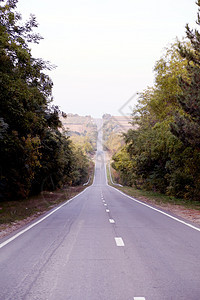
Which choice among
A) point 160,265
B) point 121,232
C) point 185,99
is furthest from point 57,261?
point 185,99

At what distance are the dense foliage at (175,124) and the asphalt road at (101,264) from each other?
37.6ft

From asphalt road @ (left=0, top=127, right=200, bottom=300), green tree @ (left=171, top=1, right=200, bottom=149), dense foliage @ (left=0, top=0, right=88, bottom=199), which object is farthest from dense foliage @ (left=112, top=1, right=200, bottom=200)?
asphalt road @ (left=0, top=127, right=200, bottom=300)

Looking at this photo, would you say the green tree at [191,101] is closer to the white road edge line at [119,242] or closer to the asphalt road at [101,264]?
the asphalt road at [101,264]

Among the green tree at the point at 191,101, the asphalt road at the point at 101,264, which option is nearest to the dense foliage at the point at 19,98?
the asphalt road at the point at 101,264

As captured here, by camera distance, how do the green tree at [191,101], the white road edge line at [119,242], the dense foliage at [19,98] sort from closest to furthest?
the white road edge line at [119,242] < the dense foliage at [19,98] < the green tree at [191,101]

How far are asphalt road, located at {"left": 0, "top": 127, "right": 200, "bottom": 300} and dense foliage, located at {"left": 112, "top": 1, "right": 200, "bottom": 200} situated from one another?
11.5 m

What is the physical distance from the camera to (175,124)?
22.0 meters

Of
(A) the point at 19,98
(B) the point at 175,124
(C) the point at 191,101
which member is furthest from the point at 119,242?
(B) the point at 175,124

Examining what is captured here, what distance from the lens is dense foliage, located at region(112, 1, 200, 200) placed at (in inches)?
800

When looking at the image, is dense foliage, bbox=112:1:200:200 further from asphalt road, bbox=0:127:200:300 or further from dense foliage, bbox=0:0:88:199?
asphalt road, bbox=0:127:200:300

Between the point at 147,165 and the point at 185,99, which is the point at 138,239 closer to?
the point at 185,99

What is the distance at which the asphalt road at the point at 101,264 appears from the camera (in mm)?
4637

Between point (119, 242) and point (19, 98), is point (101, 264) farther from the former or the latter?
point (19, 98)

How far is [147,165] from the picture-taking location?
1527 inches
